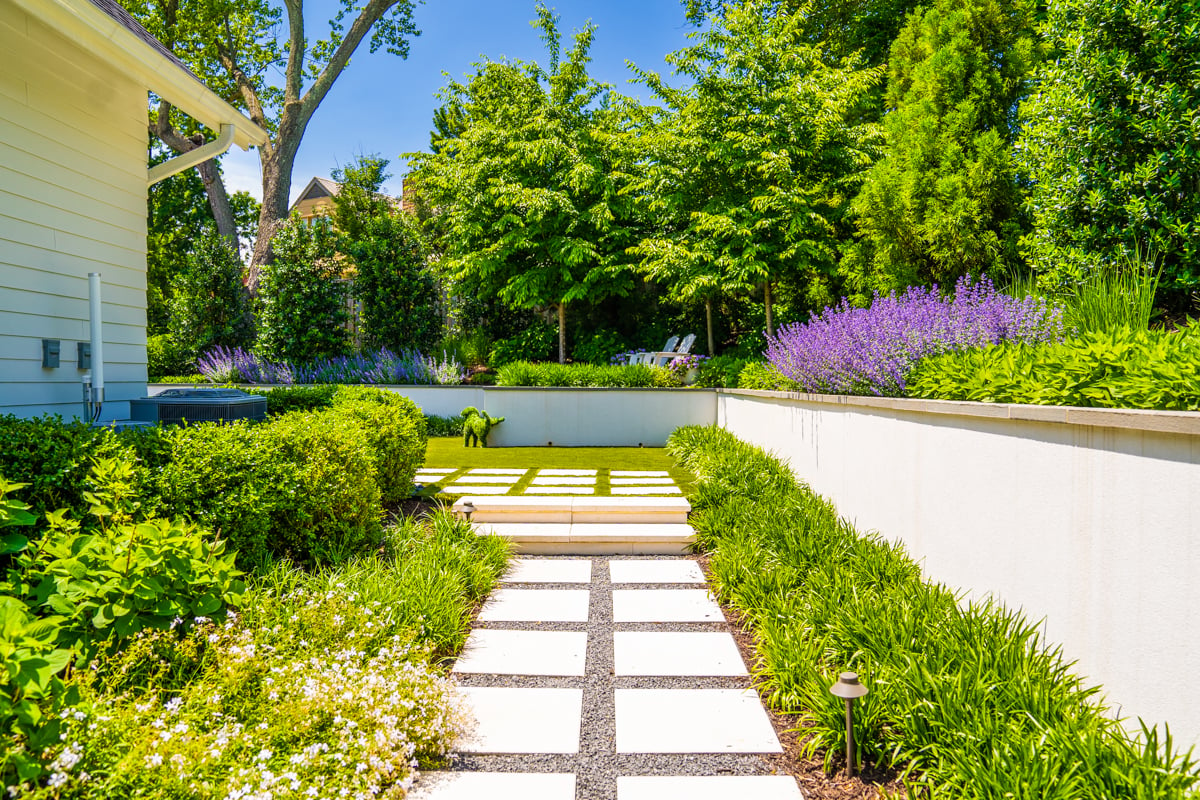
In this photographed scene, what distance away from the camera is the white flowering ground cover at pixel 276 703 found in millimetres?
1692

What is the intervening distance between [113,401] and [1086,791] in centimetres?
596

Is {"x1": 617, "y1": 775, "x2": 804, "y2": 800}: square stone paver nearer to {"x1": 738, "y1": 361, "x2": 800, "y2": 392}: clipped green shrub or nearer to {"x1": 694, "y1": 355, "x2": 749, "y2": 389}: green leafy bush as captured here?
{"x1": 738, "y1": 361, "x2": 800, "y2": 392}: clipped green shrub

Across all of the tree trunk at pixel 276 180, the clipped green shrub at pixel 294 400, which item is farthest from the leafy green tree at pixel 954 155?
the tree trunk at pixel 276 180

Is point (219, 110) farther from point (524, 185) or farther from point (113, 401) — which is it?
point (524, 185)

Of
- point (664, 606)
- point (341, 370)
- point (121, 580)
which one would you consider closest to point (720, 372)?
point (341, 370)

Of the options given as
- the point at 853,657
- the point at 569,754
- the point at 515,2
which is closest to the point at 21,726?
the point at 569,754

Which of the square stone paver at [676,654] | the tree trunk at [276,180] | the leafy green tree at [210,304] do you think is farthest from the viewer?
the tree trunk at [276,180]

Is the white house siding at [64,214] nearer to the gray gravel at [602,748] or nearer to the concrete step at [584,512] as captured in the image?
the concrete step at [584,512]

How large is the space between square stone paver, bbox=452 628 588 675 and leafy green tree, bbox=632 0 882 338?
7.10 metres

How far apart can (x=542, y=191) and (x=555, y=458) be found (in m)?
5.03

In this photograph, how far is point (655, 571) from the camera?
4.28 metres

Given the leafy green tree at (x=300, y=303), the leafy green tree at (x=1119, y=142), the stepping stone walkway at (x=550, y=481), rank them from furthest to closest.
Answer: the leafy green tree at (x=300, y=303), the stepping stone walkway at (x=550, y=481), the leafy green tree at (x=1119, y=142)

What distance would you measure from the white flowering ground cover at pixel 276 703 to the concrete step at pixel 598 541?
156 cm

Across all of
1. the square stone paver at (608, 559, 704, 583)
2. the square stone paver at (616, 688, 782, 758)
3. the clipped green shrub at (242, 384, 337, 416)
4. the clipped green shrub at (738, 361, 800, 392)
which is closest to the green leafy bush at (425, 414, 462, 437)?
the clipped green shrub at (242, 384, 337, 416)
